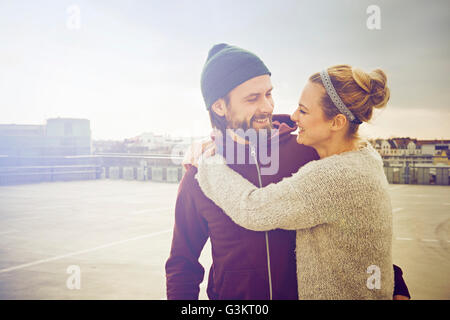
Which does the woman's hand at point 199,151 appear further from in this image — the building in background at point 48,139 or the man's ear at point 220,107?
the building in background at point 48,139

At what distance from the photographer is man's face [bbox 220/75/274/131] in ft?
6.06

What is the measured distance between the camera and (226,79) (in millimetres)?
1894

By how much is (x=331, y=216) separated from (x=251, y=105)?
649 millimetres

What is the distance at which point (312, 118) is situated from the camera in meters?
1.64

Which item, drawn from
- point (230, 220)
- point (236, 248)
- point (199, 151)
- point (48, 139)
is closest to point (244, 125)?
point (199, 151)

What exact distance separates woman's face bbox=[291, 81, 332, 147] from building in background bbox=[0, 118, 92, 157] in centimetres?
1892

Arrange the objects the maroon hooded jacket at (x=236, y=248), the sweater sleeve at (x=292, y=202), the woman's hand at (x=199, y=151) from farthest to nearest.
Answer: the woman's hand at (x=199, y=151), the maroon hooded jacket at (x=236, y=248), the sweater sleeve at (x=292, y=202)

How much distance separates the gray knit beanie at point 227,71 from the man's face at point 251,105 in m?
0.03

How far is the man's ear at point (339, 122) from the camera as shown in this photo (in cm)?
159

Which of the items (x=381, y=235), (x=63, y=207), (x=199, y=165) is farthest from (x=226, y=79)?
(x=63, y=207)

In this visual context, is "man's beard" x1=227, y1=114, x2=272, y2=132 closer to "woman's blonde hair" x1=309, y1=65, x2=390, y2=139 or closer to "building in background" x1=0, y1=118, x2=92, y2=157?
"woman's blonde hair" x1=309, y1=65, x2=390, y2=139

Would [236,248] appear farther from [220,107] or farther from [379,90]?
[379,90]


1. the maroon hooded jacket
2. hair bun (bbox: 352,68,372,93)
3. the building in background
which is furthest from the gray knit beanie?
the building in background

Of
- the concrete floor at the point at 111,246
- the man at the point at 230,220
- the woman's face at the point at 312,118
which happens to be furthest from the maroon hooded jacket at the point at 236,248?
the concrete floor at the point at 111,246
